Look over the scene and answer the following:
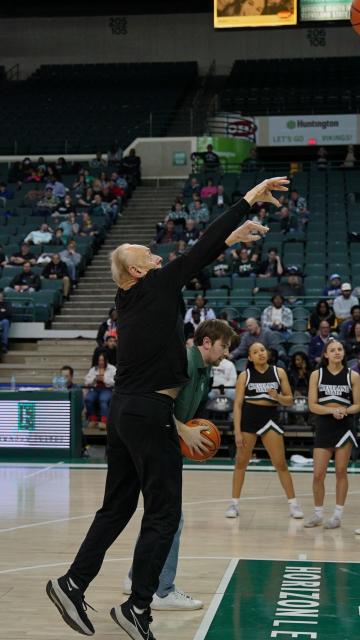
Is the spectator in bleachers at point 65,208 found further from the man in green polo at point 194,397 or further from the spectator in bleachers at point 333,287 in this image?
the man in green polo at point 194,397

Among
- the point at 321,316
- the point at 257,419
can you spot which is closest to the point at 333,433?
the point at 257,419

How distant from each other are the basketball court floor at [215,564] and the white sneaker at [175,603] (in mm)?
63

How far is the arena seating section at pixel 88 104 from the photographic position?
29344mm

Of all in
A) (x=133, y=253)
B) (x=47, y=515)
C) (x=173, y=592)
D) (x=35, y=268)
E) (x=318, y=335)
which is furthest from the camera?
(x=35, y=268)

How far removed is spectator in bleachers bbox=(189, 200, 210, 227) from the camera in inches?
841

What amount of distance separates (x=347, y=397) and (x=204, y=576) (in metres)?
2.61

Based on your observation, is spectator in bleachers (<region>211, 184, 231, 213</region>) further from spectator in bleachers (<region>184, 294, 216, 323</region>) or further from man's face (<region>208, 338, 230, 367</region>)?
man's face (<region>208, 338, 230, 367</region>)

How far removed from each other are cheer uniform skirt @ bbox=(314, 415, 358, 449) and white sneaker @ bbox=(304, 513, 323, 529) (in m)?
0.67

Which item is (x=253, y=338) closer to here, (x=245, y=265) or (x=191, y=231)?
(x=245, y=265)

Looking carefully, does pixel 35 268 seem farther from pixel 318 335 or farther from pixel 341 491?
pixel 341 491

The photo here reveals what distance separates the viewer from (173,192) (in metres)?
26.6

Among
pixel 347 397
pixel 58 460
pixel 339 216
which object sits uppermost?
pixel 339 216

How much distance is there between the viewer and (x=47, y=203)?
931 inches

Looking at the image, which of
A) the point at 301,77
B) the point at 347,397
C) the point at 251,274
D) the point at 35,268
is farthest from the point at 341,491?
the point at 301,77
